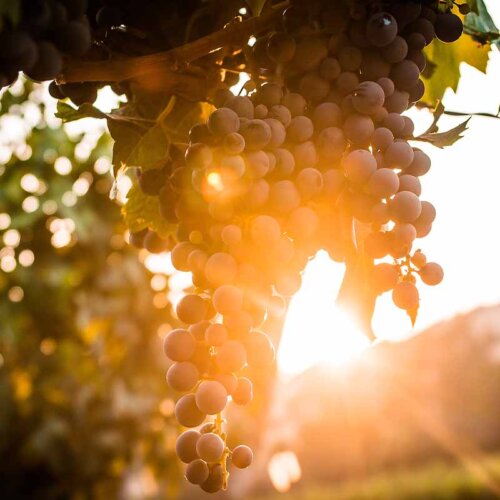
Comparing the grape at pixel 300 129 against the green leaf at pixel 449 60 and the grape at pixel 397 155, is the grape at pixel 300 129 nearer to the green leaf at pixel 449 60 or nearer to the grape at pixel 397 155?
the grape at pixel 397 155

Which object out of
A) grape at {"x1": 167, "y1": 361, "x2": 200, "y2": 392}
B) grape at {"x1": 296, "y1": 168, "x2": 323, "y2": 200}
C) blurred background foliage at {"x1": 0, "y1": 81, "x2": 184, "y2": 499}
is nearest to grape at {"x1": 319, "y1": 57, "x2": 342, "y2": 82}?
grape at {"x1": 296, "y1": 168, "x2": 323, "y2": 200}

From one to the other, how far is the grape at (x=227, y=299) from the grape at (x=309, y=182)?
0.12 meters

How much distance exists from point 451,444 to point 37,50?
16.2 meters

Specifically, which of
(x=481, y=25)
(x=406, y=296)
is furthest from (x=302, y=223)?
(x=481, y=25)

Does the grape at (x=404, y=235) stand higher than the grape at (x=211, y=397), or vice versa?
the grape at (x=404, y=235)

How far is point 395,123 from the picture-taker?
61cm

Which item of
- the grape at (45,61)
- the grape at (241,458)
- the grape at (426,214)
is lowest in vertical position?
the grape at (241,458)

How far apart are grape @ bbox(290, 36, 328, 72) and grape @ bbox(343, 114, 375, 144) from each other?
72 millimetres

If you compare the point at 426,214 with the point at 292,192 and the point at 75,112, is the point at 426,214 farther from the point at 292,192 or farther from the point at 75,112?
the point at 75,112

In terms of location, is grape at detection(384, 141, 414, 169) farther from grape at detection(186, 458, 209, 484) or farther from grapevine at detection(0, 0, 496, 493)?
grape at detection(186, 458, 209, 484)

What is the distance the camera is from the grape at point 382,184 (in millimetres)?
573

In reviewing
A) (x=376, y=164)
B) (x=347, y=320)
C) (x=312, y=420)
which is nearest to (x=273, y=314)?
(x=347, y=320)

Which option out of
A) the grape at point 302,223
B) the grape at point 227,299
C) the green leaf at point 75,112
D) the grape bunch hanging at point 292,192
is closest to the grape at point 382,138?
the grape bunch hanging at point 292,192

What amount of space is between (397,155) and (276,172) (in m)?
0.12
